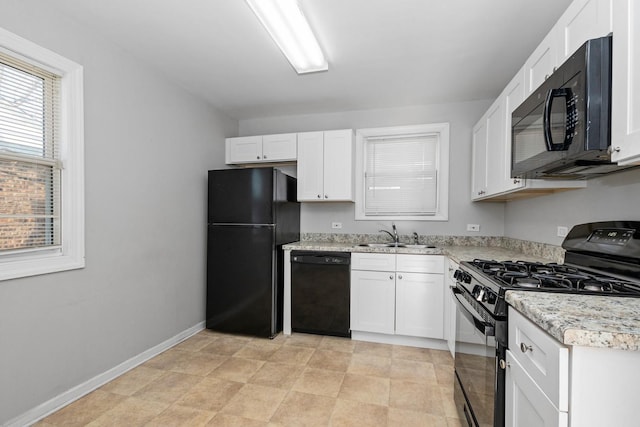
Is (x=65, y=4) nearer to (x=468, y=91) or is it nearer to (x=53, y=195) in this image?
(x=53, y=195)

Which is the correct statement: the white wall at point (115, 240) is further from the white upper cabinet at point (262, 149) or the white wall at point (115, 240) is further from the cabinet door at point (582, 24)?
the cabinet door at point (582, 24)

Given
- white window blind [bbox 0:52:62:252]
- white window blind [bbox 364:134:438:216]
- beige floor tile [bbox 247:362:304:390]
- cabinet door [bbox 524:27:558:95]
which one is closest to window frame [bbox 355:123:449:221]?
white window blind [bbox 364:134:438:216]

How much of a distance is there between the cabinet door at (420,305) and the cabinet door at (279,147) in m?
1.77

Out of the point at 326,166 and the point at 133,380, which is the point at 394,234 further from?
the point at 133,380

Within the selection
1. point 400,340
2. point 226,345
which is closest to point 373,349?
point 400,340

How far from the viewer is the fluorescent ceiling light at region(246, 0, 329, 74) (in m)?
1.69

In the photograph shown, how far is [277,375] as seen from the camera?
91.4 inches

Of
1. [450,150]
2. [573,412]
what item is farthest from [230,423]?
[450,150]

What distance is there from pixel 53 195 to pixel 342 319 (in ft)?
8.22

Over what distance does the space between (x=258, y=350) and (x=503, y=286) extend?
2.24 metres

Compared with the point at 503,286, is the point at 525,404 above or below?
below

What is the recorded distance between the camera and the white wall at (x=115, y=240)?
1.75 m

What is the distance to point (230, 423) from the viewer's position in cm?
177

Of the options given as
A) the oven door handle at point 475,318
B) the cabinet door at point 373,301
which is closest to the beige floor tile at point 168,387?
the cabinet door at point 373,301
